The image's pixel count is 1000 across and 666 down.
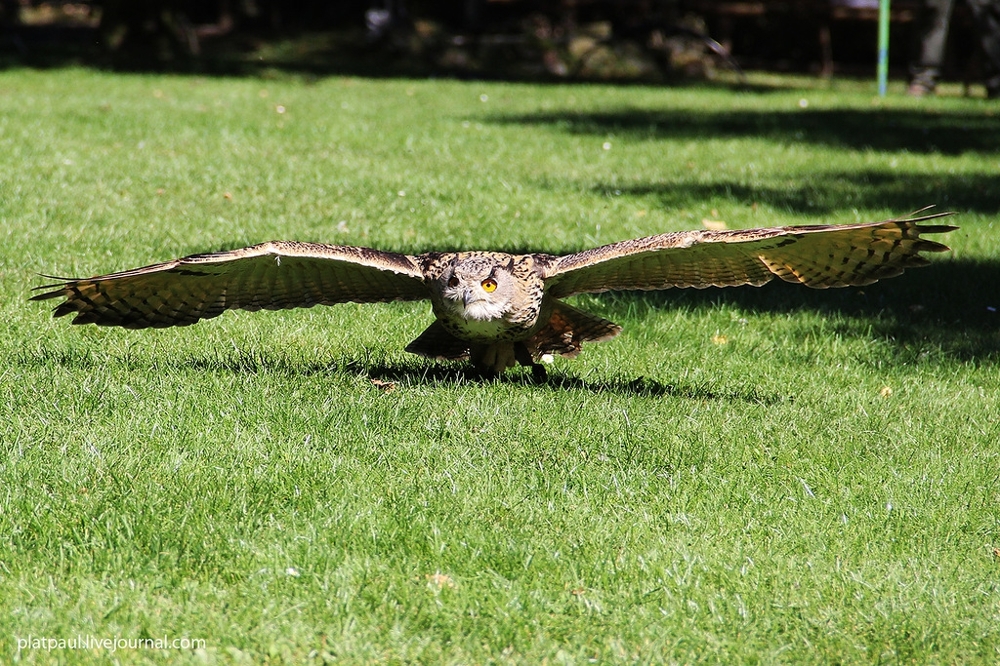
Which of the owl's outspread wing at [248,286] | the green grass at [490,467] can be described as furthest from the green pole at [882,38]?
the owl's outspread wing at [248,286]

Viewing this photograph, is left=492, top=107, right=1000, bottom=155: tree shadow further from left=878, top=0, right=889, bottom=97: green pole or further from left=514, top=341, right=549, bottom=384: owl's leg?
left=514, top=341, right=549, bottom=384: owl's leg

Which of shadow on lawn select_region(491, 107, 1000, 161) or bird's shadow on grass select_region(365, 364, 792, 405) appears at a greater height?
shadow on lawn select_region(491, 107, 1000, 161)

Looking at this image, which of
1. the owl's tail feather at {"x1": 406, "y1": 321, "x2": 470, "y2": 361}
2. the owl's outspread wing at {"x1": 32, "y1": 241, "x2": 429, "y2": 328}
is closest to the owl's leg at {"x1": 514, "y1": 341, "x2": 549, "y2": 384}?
the owl's tail feather at {"x1": 406, "y1": 321, "x2": 470, "y2": 361}

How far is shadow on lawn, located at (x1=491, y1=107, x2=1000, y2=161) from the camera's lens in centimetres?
1410

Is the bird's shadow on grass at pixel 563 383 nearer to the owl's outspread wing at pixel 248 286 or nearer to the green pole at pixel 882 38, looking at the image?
the owl's outspread wing at pixel 248 286

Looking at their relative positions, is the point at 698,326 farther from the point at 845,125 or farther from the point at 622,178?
the point at 845,125

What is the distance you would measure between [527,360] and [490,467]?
1.26 metres

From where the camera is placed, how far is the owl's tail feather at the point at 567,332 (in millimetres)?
5820

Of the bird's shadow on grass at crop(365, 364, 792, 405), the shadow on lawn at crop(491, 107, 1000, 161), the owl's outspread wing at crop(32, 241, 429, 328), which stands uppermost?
the owl's outspread wing at crop(32, 241, 429, 328)

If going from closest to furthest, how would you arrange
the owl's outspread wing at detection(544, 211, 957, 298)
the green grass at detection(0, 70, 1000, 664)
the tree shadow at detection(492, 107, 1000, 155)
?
the green grass at detection(0, 70, 1000, 664) < the owl's outspread wing at detection(544, 211, 957, 298) < the tree shadow at detection(492, 107, 1000, 155)

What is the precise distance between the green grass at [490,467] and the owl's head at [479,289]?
1.49 feet

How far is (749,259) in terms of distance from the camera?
5367mm

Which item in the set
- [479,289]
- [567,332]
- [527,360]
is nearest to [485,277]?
[479,289]

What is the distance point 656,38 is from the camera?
23266 millimetres
